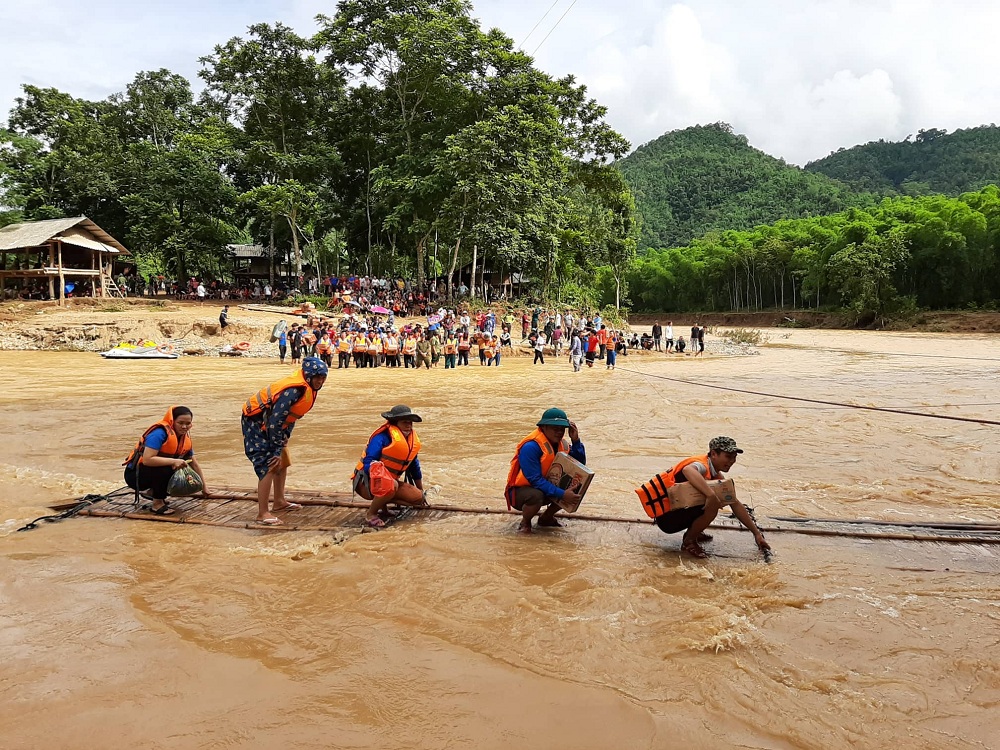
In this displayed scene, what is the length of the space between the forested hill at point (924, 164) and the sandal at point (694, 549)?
9313 centimetres

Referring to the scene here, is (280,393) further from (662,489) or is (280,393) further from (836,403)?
(836,403)

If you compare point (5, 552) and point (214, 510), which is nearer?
point (5, 552)

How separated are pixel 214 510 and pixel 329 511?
110cm

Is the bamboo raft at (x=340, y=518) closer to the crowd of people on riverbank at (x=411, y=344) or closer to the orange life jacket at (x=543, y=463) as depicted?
the orange life jacket at (x=543, y=463)

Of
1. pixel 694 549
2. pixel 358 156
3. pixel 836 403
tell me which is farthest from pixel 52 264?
pixel 694 549

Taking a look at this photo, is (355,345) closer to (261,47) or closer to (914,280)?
(261,47)

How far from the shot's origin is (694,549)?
5.21 metres

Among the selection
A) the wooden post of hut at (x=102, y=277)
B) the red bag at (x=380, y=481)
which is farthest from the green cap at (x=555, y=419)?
the wooden post of hut at (x=102, y=277)

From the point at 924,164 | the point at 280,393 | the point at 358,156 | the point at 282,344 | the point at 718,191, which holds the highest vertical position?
the point at 924,164

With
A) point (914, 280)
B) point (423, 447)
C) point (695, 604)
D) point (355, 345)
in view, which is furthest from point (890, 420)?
Answer: point (914, 280)

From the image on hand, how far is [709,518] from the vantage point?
5.09 m

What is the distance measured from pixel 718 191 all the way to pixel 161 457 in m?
98.5

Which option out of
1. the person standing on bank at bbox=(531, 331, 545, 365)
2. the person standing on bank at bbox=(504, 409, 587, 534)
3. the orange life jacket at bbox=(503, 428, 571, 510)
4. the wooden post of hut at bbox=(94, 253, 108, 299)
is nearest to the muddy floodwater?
the person standing on bank at bbox=(504, 409, 587, 534)

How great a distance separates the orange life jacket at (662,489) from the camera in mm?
5137
